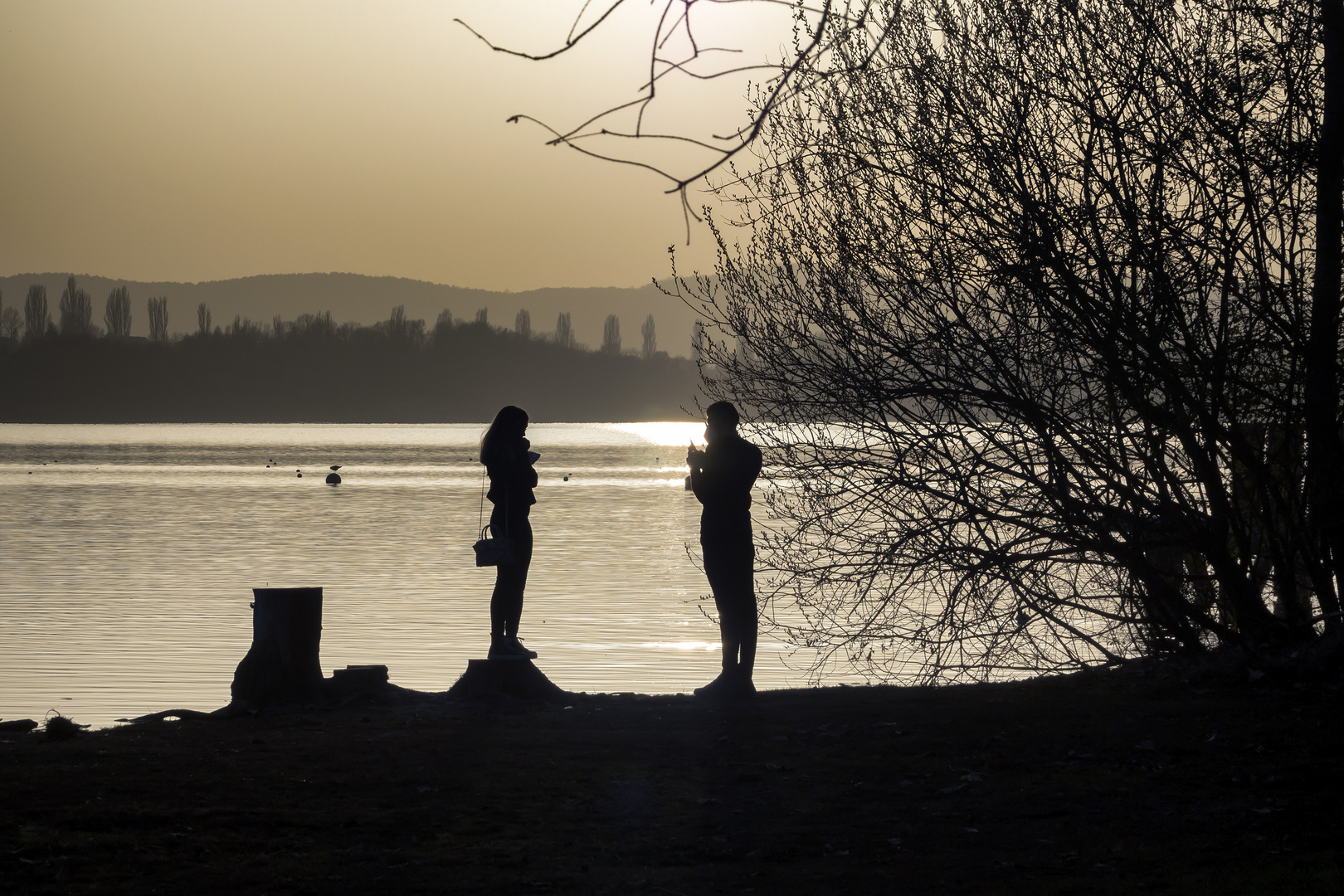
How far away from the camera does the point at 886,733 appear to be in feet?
26.6

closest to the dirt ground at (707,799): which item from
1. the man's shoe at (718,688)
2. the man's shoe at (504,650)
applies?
the man's shoe at (718,688)

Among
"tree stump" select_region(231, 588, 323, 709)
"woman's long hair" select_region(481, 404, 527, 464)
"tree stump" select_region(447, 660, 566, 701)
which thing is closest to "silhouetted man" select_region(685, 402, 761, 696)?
"tree stump" select_region(447, 660, 566, 701)

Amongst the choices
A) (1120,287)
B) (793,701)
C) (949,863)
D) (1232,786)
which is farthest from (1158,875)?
(1120,287)

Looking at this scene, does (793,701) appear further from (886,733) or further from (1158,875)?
(1158,875)

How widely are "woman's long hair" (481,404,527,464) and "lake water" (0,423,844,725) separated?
11.9 feet

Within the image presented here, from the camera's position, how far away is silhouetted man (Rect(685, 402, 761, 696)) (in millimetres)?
9367

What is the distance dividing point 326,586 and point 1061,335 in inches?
573

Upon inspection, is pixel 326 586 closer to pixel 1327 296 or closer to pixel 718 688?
pixel 718 688

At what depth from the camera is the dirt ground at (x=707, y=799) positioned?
5.36 m

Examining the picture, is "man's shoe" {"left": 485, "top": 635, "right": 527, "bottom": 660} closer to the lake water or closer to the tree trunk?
the lake water

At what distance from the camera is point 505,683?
9.50 metres

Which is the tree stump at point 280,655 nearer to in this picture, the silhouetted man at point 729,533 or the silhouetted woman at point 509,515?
the silhouetted woman at point 509,515

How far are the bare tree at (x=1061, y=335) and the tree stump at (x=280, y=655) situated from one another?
13.1ft

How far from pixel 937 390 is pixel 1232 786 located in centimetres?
448
